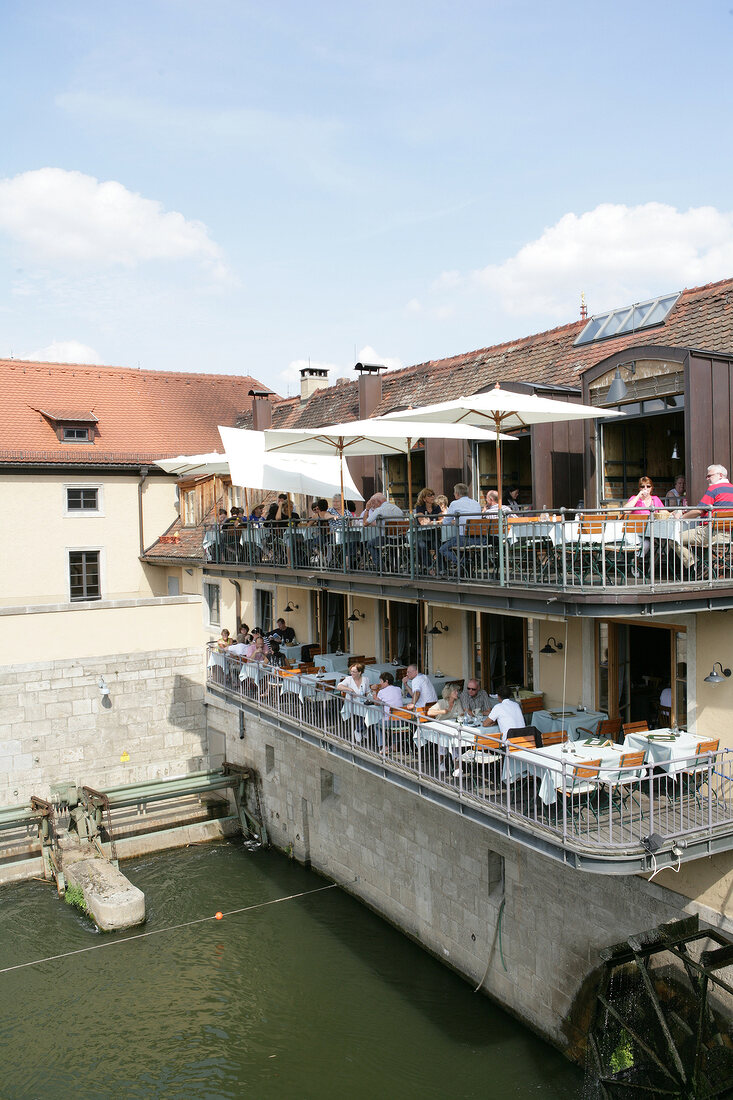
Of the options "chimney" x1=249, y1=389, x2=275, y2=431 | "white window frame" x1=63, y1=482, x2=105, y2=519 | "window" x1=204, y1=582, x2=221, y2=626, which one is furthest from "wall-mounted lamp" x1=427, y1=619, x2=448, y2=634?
"white window frame" x1=63, y1=482, x2=105, y2=519

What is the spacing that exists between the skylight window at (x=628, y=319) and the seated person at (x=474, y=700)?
21.4 feet

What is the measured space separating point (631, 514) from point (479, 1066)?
7.63 metres

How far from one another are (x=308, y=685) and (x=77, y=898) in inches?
263

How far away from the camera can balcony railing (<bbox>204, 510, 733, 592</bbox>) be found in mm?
9625

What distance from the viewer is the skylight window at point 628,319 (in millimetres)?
14414

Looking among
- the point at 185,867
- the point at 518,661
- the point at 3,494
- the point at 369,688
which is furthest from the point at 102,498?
the point at 518,661

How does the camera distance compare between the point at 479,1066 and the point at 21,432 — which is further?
the point at 21,432

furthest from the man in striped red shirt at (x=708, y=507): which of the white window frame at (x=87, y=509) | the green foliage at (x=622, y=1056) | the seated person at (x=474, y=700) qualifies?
the white window frame at (x=87, y=509)

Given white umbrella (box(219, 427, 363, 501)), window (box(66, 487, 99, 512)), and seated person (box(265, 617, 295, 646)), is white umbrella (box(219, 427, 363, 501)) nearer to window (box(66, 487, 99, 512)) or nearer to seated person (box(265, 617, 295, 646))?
seated person (box(265, 617, 295, 646))

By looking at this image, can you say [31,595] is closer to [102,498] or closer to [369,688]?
[102,498]

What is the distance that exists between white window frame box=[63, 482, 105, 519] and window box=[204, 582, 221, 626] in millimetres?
4733

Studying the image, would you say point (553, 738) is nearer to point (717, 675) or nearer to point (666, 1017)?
point (717, 675)

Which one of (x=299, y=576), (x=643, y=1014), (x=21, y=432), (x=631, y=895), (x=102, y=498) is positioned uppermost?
(x=21, y=432)

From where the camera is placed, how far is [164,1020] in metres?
13.6
